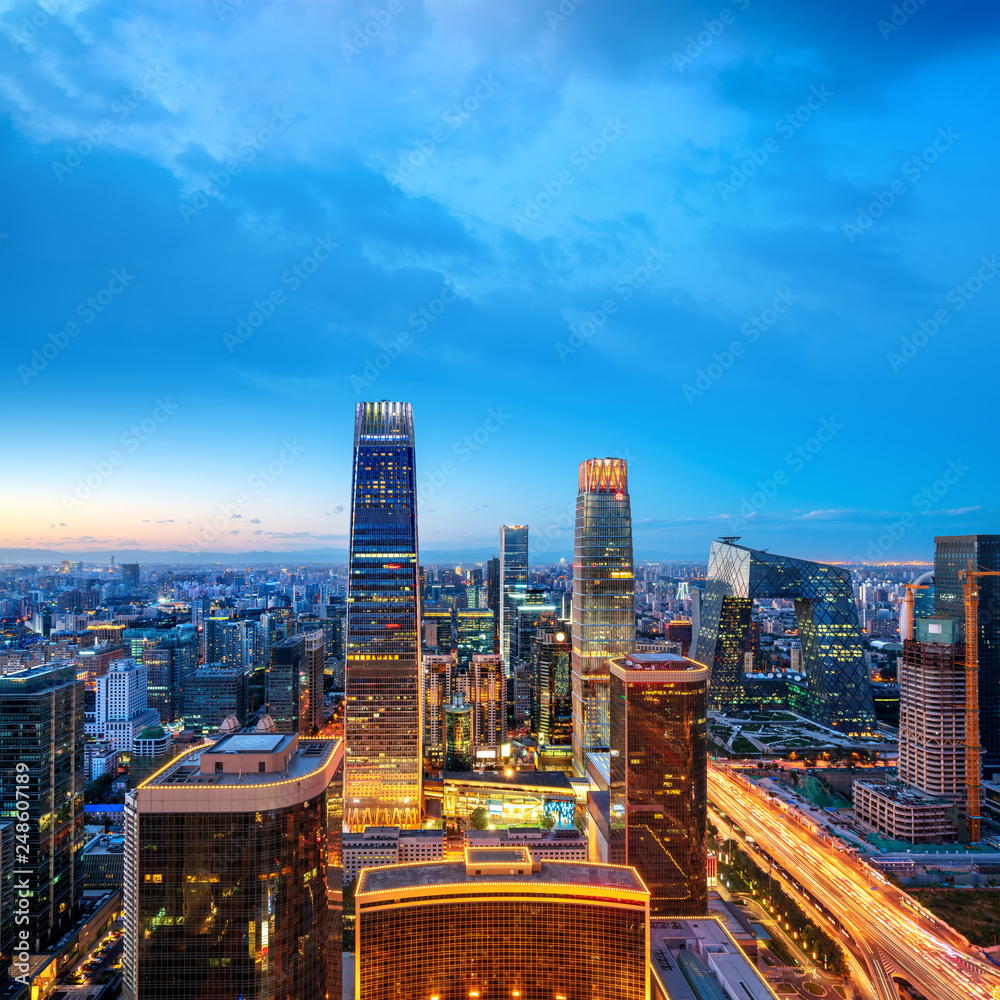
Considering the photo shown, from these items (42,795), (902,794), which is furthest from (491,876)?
(902,794)

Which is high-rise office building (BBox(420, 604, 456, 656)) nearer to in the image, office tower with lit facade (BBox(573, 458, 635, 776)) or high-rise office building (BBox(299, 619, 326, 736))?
high-rise office building (BBox(299, 619, 326, 736))

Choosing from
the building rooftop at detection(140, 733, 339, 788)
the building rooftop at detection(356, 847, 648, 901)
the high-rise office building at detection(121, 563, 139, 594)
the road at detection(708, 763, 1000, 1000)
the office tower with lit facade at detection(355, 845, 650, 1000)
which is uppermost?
the building rooftop at detection(140, 733, 339, 788)

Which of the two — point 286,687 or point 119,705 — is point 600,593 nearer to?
point 286,687

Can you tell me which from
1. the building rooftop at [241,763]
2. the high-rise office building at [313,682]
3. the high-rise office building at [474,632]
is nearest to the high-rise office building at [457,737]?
the high-rise office building at [313,682]

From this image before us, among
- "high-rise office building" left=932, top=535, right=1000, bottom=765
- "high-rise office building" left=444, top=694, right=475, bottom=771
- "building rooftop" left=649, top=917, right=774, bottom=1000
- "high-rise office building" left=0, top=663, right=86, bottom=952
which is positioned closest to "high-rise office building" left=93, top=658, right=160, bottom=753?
"high-rise office building" left=444, top=694, right=475, bottom=771

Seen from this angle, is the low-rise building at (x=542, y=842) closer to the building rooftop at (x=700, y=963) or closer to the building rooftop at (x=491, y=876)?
the building rooftop at (x=700, y=963)
